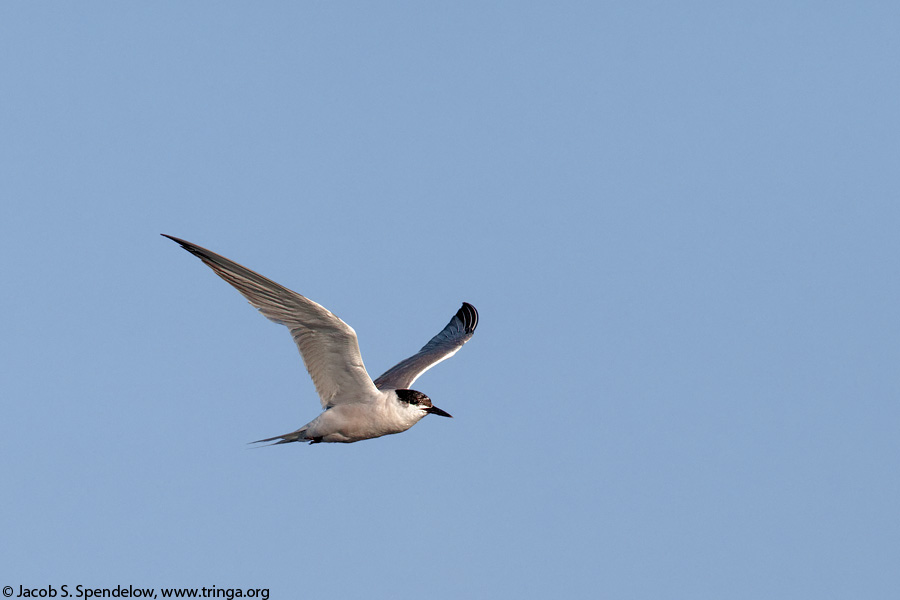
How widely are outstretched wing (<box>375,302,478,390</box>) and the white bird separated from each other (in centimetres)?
211

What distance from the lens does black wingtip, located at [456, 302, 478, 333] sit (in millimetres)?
23734

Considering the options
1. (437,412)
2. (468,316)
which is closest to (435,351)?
(468,316)

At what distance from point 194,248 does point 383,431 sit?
16.0 ft

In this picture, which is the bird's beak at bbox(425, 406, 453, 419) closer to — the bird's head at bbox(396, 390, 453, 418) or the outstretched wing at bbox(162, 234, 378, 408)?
the bird's head at bbox(396, 390, 453, 418)

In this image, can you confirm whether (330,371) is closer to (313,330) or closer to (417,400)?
(313,330)

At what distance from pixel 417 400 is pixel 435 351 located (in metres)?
4.81

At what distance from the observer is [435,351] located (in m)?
22.1

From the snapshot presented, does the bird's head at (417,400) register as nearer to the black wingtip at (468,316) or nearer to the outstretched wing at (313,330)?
the outstretched wing at (313,330)

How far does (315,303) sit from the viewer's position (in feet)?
50.3

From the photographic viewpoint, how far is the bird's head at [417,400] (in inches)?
679

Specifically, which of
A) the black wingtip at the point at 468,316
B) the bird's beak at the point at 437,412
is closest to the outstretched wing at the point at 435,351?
the black wingtip at the point at 468,316

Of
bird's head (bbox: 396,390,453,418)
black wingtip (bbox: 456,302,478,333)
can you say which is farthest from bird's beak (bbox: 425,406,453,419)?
black wingtip (bbox: 456,302,478,333)

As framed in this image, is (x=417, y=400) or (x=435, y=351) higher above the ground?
(x=435, y=351)

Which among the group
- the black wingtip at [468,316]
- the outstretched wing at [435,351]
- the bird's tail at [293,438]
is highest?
the black wingtip at [468,316]
